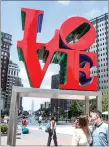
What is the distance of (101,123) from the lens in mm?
5113

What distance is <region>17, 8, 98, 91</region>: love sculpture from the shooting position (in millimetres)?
11102

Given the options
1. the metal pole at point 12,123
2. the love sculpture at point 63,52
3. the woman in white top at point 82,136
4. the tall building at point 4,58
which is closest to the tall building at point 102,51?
the tall building at point 4,58

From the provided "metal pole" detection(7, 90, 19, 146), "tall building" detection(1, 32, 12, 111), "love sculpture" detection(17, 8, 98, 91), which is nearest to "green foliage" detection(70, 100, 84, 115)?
"love sculpture" detection(17, 8, 98, 91)

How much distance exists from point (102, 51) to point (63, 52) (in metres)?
102

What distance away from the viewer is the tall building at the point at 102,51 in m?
108

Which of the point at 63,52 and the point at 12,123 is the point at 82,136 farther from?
the point at 63,52

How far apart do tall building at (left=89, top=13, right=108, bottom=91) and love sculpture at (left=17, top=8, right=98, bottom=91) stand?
96306mm

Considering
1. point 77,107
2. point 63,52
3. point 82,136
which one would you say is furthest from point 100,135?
point 77,107

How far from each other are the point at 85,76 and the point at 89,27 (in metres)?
2.53

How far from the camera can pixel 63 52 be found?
11.7m

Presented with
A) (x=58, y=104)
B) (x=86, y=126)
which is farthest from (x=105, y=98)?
(x=58, y=104)

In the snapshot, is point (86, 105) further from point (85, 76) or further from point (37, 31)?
point (37, 31)

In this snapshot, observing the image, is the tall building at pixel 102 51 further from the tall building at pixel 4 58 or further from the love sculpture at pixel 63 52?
the love sculpture at pixel 63 52

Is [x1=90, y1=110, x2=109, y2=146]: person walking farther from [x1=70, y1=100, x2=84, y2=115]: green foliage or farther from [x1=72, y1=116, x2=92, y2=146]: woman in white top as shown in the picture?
[x1=70, y1=100, x2=84, y2=115]: green foliage
